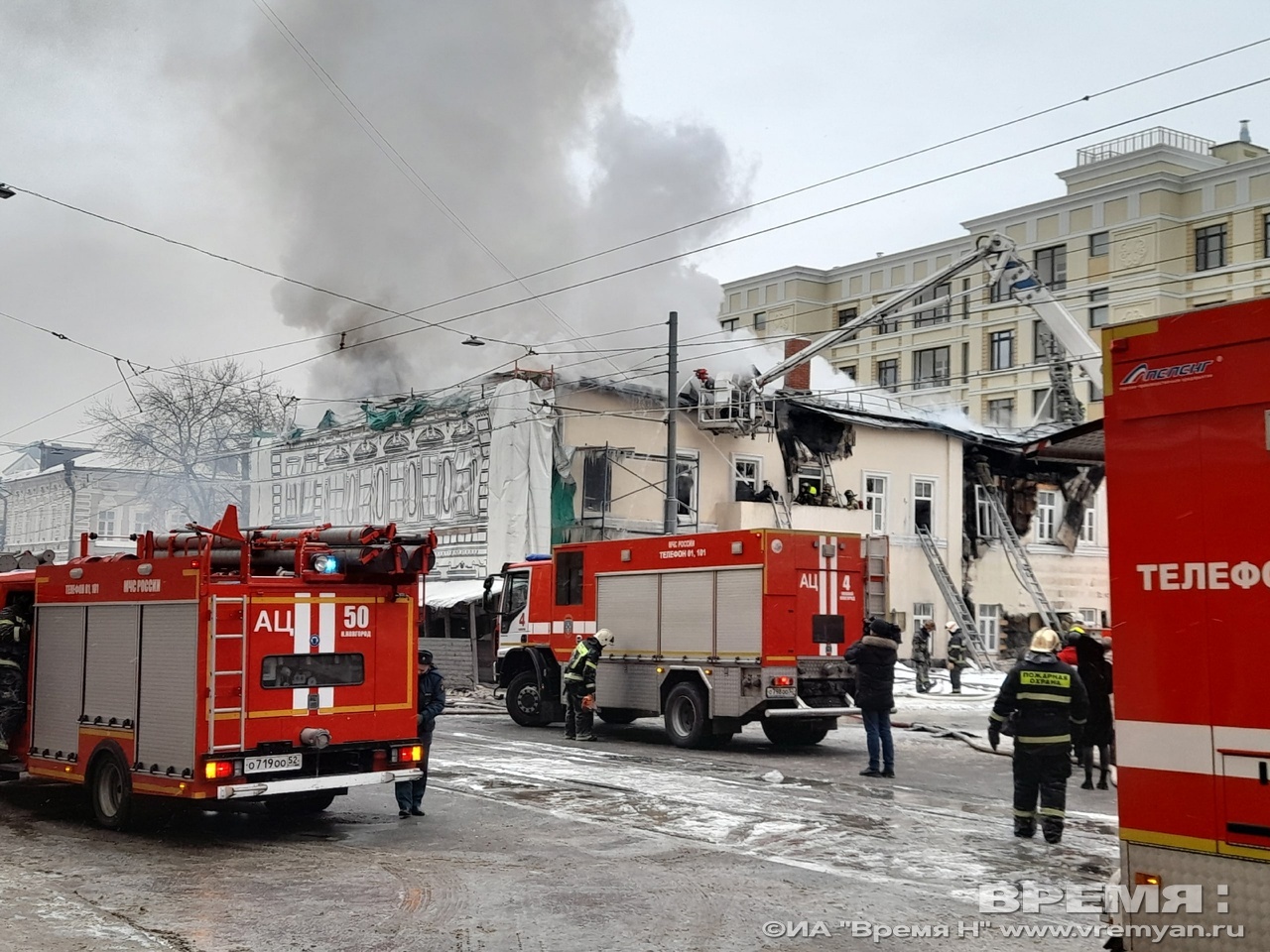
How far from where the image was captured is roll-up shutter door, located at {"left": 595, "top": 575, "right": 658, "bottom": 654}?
18250 millimetres

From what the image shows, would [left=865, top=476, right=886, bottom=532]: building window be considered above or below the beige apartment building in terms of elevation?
below

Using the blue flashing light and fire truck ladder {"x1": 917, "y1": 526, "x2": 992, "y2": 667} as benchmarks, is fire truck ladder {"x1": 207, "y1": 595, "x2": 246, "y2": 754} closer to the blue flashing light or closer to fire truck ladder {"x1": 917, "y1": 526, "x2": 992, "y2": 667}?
the blue flashing light

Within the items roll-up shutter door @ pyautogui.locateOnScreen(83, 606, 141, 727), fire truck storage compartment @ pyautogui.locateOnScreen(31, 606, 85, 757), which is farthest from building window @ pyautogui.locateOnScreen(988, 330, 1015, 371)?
roll-up shutter door @ pyautogui.locateOnScreen(83, 606, 141, 727)

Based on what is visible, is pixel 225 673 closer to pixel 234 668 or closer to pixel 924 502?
pixel 234 668

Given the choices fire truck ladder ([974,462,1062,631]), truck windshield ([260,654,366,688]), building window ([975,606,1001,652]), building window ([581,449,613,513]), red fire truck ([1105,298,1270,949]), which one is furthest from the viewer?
building window ([975,606,1001,652])

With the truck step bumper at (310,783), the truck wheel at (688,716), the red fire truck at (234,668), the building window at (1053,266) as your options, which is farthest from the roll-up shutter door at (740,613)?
the building window at (1053,266)

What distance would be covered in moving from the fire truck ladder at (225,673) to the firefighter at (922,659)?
2036 cm

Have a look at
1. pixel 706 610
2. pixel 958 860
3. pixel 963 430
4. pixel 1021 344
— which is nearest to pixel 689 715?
pixel 706 610

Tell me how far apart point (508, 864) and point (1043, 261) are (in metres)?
47.9

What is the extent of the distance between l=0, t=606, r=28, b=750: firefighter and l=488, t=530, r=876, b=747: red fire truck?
28.2 ft

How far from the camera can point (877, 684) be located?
46.6 ft

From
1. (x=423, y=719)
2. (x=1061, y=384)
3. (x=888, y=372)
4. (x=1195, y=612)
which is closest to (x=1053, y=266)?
(x=888, y=372)

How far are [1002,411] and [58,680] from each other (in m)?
51.5

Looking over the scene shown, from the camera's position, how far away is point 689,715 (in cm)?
1752
